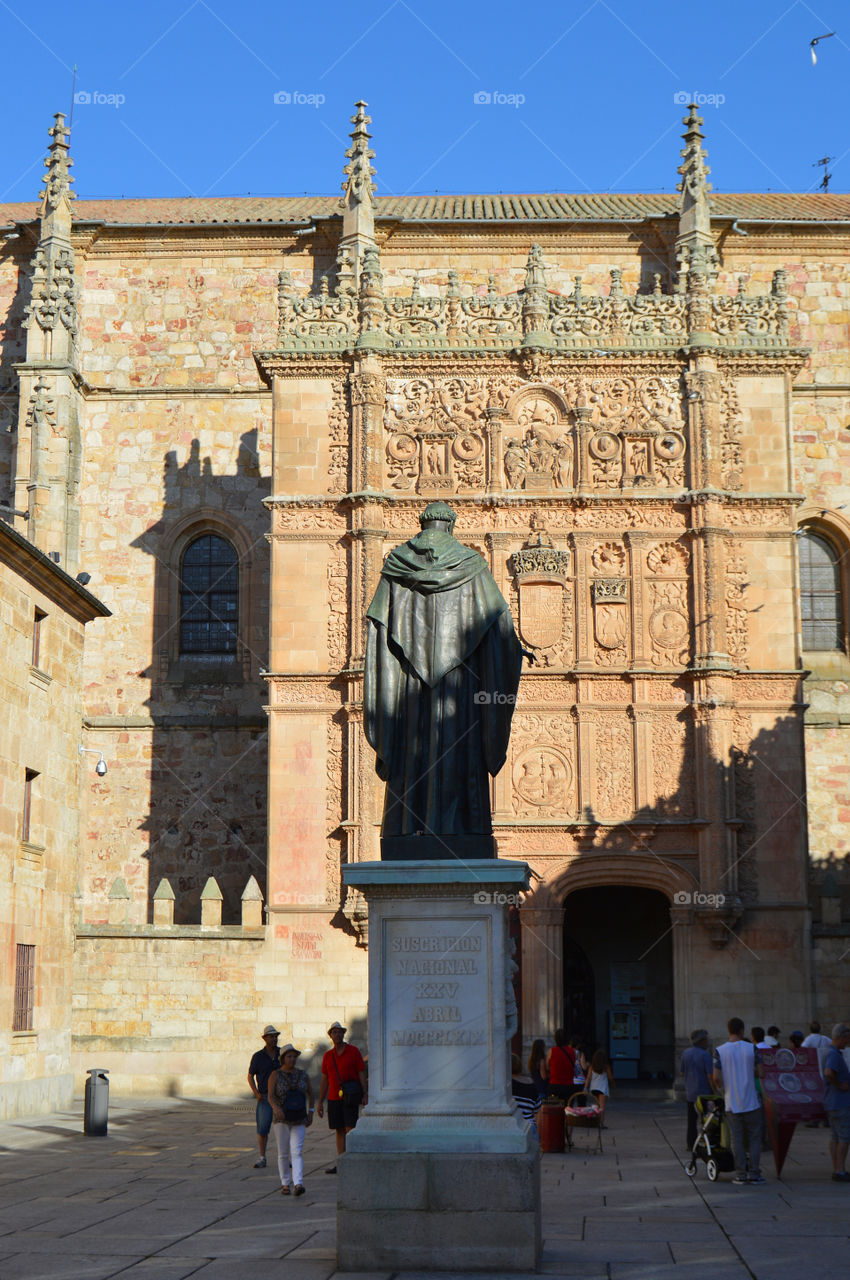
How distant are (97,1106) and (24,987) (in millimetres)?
4511

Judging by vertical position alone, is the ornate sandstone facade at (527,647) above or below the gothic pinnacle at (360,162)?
below

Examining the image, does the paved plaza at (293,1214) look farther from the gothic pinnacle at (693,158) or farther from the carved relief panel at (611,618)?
the gothic pinnacle at (693,158)

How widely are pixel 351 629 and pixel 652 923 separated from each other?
913 centimetres

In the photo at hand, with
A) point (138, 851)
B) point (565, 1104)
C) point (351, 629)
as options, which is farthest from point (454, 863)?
point (138, 851)

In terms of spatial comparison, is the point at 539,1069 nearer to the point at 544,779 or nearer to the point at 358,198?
the point at 544,779

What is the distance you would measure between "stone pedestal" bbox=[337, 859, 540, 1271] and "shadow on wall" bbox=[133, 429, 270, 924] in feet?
75.1

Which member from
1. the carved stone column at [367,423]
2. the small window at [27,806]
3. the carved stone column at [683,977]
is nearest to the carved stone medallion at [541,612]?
the carved stone column at [367,423]

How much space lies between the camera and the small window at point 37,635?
1025 inches

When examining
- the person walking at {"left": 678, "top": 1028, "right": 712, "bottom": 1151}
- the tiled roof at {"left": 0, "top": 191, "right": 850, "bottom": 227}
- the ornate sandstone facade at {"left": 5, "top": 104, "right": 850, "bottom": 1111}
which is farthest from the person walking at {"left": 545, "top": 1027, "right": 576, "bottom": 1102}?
the tiled roof at {"left": 0, "top": 191, "right": 850, "bottom": 227}

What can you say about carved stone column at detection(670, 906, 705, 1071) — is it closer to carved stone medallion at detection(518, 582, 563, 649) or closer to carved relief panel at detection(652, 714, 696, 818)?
carved relief panel at detection(652, 714, 696, 818)

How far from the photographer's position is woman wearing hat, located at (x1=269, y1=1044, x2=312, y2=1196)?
14.6m

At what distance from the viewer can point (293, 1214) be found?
525 inches

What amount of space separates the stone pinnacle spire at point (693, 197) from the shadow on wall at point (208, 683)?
11019 millimetres

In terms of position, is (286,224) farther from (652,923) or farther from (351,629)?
(652,923)
